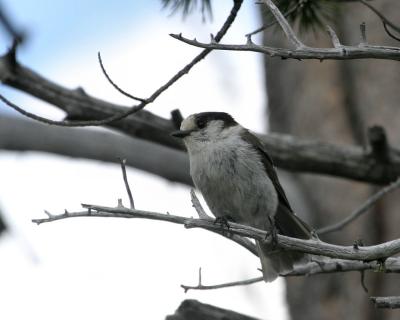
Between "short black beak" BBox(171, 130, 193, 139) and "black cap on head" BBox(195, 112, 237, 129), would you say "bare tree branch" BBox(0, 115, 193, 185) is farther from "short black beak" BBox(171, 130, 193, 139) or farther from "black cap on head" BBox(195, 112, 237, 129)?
"short black beak" BBox(171, 130, 193, 139)

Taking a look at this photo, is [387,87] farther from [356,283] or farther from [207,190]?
[207,190]

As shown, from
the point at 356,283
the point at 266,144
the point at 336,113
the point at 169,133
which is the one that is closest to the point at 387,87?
the point at 336,113

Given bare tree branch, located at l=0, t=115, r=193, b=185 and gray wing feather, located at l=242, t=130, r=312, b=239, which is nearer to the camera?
gray wing feather, located at l=242, t=130, r=312, b=239

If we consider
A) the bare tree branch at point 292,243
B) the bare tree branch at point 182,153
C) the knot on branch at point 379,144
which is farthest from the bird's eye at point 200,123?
the bare tree branch at point 292,243

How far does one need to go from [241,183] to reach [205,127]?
1.89 feet

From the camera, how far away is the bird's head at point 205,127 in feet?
17.0

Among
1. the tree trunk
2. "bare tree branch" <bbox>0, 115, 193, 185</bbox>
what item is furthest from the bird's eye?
the tree trunk

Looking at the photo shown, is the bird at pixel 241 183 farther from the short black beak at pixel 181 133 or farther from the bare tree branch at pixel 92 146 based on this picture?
the bare tree branch at pixel 92 146

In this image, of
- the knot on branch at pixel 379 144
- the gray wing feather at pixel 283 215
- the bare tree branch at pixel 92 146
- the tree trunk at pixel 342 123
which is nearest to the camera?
the gray wing feather at pixel 283 215

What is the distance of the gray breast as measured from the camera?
4.85m

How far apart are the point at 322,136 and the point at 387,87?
31.4 inches

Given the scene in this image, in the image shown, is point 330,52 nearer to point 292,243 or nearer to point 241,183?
A: point 292,243

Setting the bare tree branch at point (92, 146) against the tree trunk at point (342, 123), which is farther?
the tree trunk at point (342, 123)

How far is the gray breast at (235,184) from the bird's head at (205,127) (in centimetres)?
18
